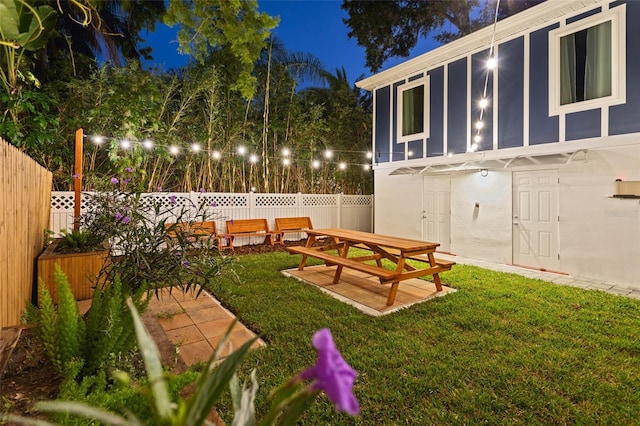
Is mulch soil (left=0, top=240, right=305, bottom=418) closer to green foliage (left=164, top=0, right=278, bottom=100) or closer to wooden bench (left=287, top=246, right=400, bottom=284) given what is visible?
wooden bench (left=287, top=246, right=400, bottom=284)

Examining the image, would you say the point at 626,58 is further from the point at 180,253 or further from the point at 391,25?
the point at 391,25

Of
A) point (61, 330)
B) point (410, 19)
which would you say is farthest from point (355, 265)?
point (410, 19)

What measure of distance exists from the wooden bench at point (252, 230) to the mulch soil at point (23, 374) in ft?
18.4

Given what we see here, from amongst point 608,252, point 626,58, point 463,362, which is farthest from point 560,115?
point 463,362

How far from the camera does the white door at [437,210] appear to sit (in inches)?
298

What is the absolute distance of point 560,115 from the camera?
18.4 feet

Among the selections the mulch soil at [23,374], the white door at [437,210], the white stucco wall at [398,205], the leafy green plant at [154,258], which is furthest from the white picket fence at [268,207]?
the mulch soil at [23,374]

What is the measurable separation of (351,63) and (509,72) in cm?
5395

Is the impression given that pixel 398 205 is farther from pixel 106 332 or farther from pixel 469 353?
pixel 106 332

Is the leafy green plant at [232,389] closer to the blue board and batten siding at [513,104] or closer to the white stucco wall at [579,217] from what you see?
the white stucco wall at [579,217]

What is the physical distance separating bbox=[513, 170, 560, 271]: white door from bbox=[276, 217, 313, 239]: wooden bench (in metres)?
5.02

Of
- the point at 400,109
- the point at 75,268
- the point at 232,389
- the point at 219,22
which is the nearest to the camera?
the point at 232,389

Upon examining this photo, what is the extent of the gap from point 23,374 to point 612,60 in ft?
25.5

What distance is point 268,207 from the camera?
8586mm
